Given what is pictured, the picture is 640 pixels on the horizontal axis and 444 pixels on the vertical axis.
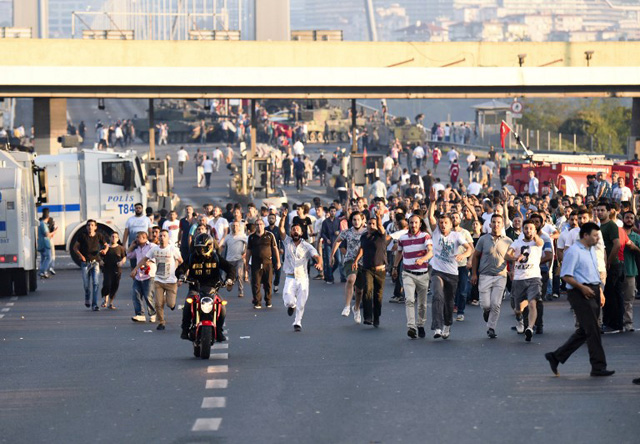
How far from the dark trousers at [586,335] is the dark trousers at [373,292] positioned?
555cm

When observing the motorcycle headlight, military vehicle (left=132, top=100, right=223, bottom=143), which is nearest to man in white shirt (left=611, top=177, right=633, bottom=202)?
the motorcycle headlight

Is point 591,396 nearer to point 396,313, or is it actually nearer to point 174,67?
point 396,313

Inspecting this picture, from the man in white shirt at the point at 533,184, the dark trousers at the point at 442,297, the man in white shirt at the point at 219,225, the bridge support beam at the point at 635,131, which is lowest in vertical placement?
the dark trousers at the point at 442,297

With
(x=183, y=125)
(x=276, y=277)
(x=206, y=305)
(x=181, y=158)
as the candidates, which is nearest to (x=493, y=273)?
(x=206, y=305)

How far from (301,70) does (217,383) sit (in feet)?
106

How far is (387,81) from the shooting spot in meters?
46.1

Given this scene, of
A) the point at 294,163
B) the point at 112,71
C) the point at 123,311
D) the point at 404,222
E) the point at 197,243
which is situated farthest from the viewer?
the point at 294,163

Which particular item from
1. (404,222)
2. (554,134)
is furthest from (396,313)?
(554,134)

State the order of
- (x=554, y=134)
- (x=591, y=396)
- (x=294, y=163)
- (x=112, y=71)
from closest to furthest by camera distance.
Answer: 1. (x=591, y=396)
2. (x=112, y=71)
3. (x=294, y=163)
4. (x=554, y=134)

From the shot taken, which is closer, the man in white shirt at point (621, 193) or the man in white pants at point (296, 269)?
the man in white pants at point (296, 269)

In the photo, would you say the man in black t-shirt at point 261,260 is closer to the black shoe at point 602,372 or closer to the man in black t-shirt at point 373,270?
the man in black t-shirt at point 373,270

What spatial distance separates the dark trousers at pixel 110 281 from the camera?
75.9 feet

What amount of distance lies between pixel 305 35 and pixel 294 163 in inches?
437

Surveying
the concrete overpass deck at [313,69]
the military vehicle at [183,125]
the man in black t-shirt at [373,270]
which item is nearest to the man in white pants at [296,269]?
the man in black t-shirt at [373,270]
